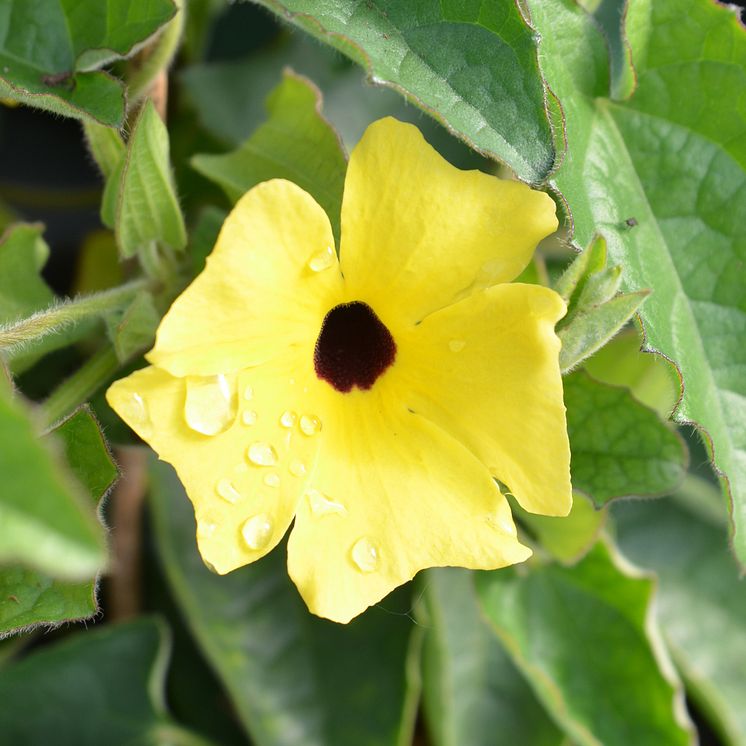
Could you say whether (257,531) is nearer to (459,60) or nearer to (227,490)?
(227,490)

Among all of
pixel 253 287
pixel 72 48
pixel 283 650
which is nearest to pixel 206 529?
pixel 253 287

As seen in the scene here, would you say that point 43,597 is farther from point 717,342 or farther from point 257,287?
point 717,342

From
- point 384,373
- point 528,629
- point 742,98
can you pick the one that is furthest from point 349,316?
point 528,629

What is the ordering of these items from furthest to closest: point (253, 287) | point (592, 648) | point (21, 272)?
point (592, 648)
point (21, 272)
point (253, 287)

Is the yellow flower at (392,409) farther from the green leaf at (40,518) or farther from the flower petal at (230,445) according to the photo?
the green leaf at (40,518)

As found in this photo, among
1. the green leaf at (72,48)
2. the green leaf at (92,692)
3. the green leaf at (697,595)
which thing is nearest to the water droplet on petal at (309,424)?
the green leaf at (72,48)
